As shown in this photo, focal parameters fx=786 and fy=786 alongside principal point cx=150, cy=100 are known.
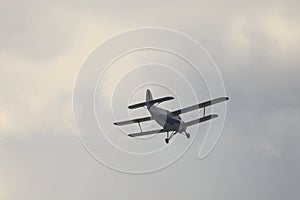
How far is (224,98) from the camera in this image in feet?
655

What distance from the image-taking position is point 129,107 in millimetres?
196000

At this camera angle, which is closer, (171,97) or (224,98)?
(171,97)

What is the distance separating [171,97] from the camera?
180 m

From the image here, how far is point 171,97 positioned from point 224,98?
23.9 m

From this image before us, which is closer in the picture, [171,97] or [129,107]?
[171,97]

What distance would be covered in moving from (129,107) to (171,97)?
18.9 meters

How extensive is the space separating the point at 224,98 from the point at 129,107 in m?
24.4
